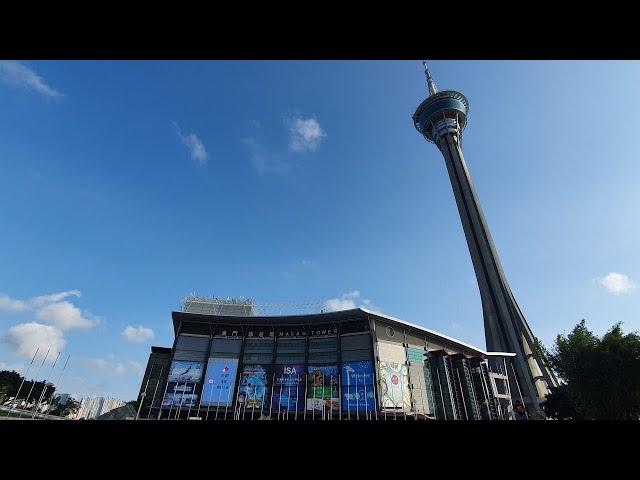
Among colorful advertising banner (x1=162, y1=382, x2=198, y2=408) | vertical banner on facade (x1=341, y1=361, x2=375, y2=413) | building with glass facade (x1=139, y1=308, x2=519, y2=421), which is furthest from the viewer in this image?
colorful advertising banner (x1=162, y1=382, x2=198, y2=408)

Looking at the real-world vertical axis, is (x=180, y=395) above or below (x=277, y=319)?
below

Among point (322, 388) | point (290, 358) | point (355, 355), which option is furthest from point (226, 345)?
point (355, 355)

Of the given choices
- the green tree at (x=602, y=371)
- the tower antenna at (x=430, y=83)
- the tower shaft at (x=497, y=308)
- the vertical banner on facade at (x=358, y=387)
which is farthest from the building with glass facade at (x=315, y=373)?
the tower antenna at (x=430, y=83)

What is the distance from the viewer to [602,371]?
94.7 feet

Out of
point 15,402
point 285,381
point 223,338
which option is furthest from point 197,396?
point 15,402

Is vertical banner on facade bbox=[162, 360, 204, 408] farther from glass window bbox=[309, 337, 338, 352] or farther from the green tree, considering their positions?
the green tree

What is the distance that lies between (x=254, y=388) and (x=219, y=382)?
593 centimetres

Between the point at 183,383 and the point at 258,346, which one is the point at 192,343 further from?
the point at 258,346

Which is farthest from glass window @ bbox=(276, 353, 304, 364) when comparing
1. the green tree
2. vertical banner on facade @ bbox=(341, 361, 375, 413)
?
the green tree

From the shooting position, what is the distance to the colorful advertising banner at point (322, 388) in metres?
55.2

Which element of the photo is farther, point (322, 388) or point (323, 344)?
point (323, 344)

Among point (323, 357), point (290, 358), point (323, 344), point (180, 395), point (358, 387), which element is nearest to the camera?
point (358, 387)

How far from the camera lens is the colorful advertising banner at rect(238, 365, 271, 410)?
57281 mm

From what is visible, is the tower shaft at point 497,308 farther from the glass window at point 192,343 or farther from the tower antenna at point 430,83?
the glass window at point 192,343
